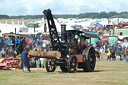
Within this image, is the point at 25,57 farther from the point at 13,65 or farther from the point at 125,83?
the point at 125,83

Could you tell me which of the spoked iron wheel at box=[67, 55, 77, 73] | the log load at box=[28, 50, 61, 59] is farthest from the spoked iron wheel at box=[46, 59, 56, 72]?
the log load at box=[28, 50, 61, 59]

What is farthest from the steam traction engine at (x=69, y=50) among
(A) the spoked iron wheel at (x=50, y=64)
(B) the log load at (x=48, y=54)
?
(B) the log load at (x=48, y=54)

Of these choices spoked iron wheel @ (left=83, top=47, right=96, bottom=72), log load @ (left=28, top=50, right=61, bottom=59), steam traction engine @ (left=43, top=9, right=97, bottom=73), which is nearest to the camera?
log load @ (left=28, top=50, right=61, bottom=59)

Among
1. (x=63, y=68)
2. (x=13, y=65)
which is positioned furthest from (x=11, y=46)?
(x=63, y=68)

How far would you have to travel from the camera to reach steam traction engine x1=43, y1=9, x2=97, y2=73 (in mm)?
23500

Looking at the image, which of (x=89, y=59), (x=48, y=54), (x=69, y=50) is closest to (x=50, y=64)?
(x=69, y=50)

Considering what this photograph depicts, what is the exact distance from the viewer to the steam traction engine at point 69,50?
2350 cm

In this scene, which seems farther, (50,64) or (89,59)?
(89,59)

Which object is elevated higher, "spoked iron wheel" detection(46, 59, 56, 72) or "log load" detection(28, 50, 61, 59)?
"log load" detection(28, 50, 61, 59)

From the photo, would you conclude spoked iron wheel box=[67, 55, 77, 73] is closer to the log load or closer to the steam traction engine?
the steam traction engine

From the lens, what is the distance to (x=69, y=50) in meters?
23.7

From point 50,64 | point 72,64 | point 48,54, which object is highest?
point 48,54

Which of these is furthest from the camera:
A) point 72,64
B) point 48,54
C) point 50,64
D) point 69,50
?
point 50,64

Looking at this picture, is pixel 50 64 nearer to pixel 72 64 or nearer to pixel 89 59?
pixel 72 64
